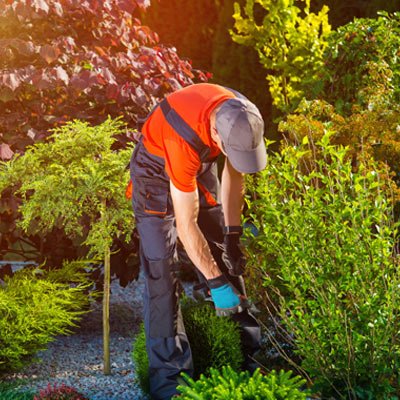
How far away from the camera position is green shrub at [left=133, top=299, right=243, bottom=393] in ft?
14.2

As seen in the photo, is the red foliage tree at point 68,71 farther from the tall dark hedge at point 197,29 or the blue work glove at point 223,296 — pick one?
the tall dark hedge at point 197,29

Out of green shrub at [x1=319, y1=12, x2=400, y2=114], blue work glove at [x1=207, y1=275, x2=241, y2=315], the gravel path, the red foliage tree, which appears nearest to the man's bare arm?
blue work glove at [x1=207, y1=275, x2=241, y2=315]

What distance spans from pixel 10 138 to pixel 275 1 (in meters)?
2.85

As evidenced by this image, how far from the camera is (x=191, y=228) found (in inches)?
150

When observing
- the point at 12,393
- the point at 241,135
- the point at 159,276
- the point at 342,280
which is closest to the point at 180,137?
the point at 241,135

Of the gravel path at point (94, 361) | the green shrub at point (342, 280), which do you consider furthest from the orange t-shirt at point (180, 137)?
the gravel path at point (94, 361)

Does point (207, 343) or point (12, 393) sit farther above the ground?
point (207, 343)

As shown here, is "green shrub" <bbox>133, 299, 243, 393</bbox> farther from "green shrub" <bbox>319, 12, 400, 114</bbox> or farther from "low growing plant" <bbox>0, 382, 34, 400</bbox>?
"green shrub" <bbox>319, 12, 400, 114</bbox>

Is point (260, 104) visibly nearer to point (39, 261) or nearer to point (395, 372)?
point (39, 261)

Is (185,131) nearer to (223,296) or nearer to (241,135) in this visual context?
(241,135)

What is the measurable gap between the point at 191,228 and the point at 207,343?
821mm

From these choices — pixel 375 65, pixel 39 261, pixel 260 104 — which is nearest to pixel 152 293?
pixel 39 261

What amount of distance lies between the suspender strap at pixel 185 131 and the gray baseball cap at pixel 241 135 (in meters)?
0.15

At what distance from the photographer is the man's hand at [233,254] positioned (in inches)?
172
